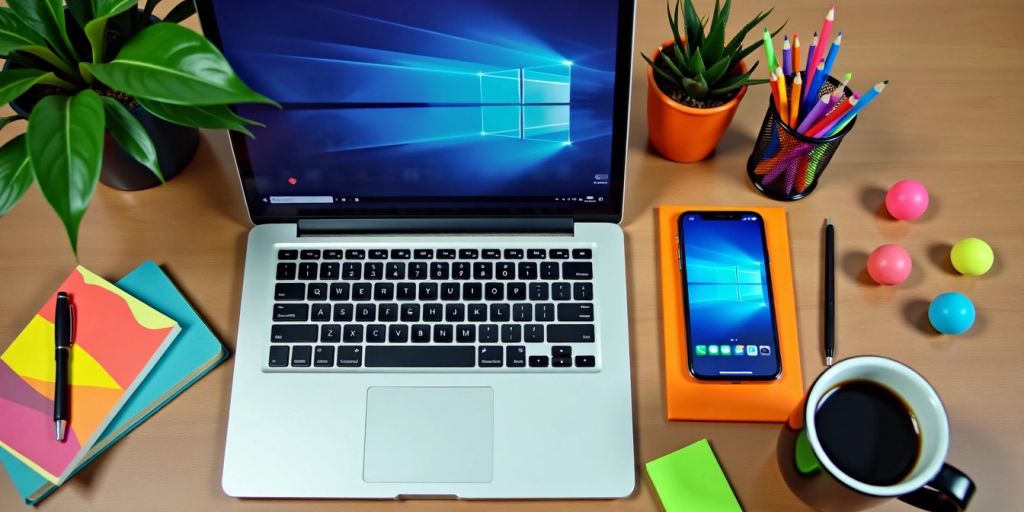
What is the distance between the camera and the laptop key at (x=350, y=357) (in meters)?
0.83

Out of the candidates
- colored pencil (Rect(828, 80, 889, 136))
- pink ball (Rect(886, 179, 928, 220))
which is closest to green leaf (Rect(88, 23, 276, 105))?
colored pencil (Rect(828, 80, 889, 136))

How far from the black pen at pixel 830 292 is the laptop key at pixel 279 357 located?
547mm

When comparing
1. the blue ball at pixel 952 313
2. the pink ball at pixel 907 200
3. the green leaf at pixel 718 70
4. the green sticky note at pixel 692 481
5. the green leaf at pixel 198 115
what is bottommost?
the green sticky note at pixel 692 481

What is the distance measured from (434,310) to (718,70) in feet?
1.25

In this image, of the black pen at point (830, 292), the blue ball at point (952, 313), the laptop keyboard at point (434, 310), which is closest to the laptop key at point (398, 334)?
the laptop keyboard at point (434, 310)

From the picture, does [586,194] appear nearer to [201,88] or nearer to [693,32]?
[693,32]

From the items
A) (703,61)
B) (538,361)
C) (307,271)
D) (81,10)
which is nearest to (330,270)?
(307,271)

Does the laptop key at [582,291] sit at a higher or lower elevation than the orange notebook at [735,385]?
higher

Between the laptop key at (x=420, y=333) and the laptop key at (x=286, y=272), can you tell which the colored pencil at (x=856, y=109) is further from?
the laptop key at (x=286, y=272)

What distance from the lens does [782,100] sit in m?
0.85

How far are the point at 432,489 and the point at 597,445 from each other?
0.16 meters

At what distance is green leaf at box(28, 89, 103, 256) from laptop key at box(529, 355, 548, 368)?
1.37 feet

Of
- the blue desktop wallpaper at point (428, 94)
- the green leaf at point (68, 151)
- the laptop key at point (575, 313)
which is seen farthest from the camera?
the laptop key at point (575, 313)

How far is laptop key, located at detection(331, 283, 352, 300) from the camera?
852 mm
